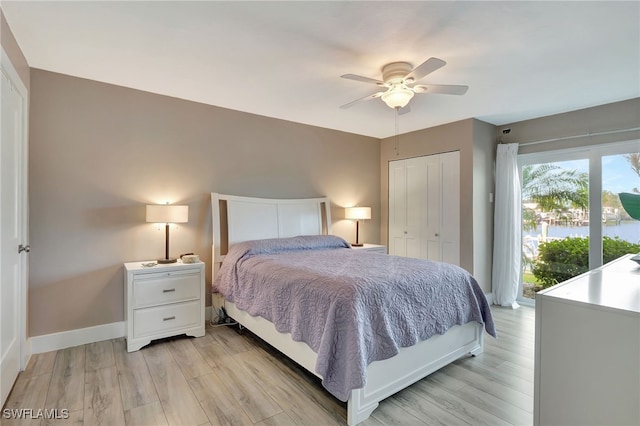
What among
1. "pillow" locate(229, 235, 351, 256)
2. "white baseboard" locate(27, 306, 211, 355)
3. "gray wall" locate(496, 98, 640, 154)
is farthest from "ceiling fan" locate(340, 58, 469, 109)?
"white baseboard" locate(27, 306, 211, 355)

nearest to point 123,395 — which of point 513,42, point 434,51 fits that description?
point 434,51

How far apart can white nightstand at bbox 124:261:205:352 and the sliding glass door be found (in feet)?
13.8

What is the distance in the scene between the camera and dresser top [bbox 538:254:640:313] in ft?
3.94

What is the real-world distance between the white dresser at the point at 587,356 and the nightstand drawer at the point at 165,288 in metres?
2.82

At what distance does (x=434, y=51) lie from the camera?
7.61 feet

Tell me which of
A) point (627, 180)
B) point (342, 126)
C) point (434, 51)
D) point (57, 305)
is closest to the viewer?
point (434, 51)

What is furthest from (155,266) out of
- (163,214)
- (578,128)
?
(578,128)

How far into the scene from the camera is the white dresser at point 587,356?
1114 mm

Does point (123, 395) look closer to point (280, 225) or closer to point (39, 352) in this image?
point (39, 352)

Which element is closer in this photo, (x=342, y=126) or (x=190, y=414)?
(x=190, y=414)

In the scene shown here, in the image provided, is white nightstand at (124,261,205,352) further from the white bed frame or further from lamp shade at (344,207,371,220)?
lamp shade at (344,207,371,220)

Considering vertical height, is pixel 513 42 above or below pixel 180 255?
above

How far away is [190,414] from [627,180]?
4745mm

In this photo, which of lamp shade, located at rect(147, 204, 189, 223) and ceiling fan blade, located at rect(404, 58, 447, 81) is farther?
lamp shade, located at rect(147, 204, 189, 223)
